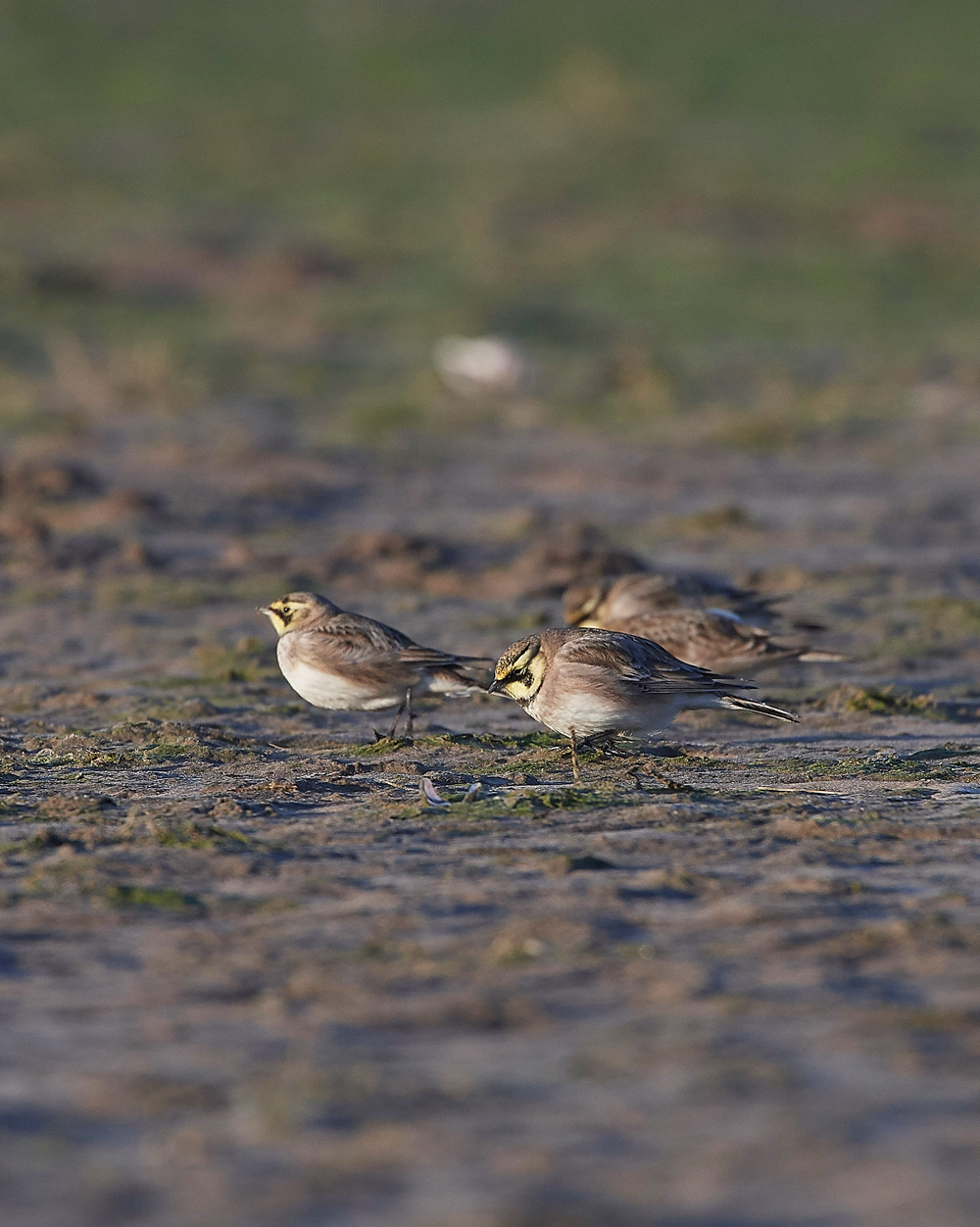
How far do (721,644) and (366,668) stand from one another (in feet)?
7.16

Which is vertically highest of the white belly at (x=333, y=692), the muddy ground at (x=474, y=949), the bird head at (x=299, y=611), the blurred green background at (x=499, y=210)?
the blurred green background at (x=499, y=210)

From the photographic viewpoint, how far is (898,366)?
942 inches

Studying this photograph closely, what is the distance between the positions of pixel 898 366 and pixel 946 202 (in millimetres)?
10715

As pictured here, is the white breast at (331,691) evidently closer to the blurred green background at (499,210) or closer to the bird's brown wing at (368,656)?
the bird's brown wing at (368,656)

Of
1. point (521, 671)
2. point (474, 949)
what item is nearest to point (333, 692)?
point (521, 671)

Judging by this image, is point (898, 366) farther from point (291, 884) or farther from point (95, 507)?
point (291, 884)

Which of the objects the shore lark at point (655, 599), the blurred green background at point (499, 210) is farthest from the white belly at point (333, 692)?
the blurred green background at point (499, 210)

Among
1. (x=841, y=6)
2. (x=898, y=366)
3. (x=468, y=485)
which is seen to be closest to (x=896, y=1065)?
(x=468, y=485)

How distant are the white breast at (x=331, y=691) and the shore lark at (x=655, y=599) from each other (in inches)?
91.0

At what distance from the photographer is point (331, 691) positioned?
8656 mm

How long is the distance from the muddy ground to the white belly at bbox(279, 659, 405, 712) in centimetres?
21

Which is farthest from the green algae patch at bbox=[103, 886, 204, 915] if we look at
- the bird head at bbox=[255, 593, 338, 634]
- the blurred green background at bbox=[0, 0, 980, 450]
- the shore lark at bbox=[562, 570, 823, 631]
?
the blurred green background at bbox=[0, 0, 980, 450]

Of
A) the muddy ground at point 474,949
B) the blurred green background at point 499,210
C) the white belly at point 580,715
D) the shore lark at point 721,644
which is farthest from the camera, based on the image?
the blurred green background at point 499,210

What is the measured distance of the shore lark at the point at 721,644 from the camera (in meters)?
9.81
